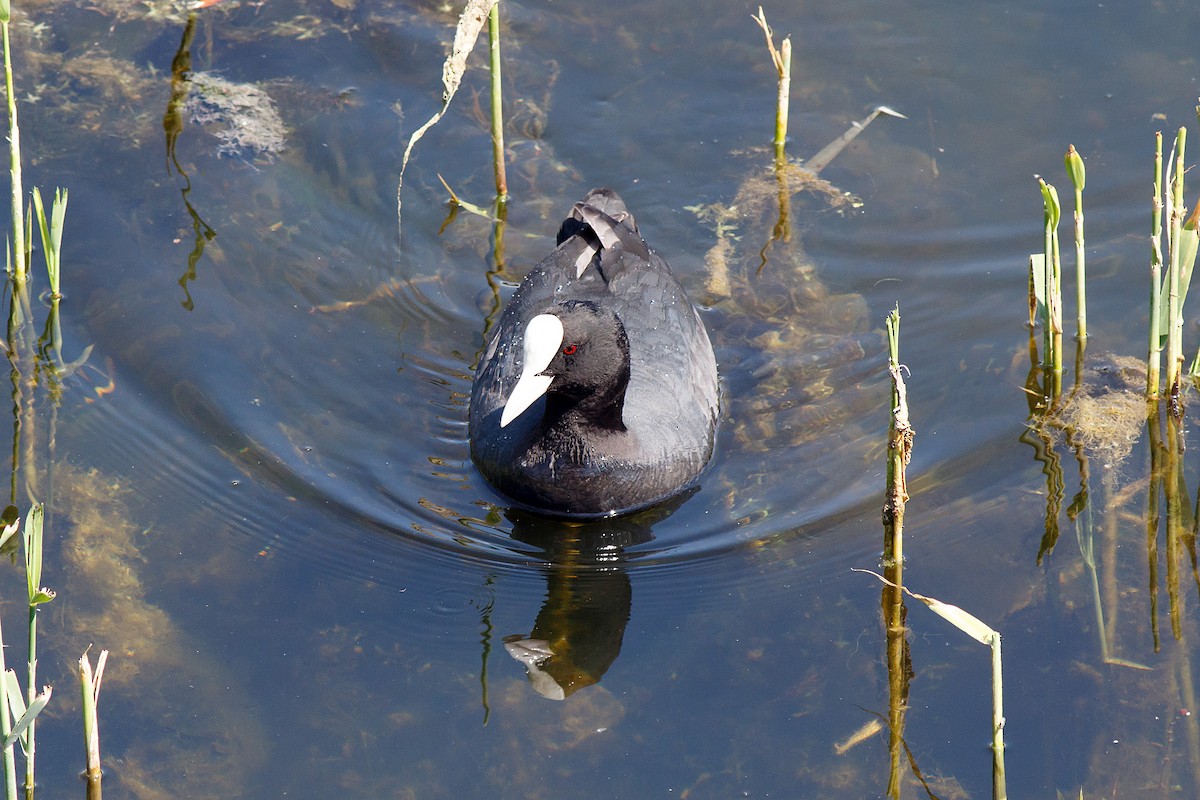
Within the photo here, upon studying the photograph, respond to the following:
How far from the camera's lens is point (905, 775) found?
13.5 ft

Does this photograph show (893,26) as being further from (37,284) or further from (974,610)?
(37,284)

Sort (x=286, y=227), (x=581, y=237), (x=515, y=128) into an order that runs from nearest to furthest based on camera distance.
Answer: (x=581, y=237) → (x=286, y=227) → (x=515, y=128)

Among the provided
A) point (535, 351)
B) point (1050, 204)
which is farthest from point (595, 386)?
point (1050, 204)

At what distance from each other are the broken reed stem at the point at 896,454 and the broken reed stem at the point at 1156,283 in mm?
943

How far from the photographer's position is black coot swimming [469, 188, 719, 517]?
4.85 meters

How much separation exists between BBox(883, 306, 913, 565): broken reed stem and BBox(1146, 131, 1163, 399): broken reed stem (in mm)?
943

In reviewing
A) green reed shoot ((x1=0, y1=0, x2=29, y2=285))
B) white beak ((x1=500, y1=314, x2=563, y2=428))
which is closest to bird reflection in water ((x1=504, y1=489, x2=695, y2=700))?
white beak ((x1=500, y1=314, x2=563, y2=428))

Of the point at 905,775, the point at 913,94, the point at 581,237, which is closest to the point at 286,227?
the point at 581,237

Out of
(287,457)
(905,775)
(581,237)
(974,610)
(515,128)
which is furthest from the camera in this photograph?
(515,128)

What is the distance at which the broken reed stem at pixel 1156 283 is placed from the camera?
4.49 meters

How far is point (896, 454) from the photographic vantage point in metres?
4.29

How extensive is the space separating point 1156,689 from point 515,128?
430 centimetres

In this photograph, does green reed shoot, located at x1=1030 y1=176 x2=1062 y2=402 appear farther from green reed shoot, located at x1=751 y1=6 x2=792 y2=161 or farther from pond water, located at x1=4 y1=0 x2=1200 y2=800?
green reed shoot, located at x1=751 y1=6 x2=792 y2=161

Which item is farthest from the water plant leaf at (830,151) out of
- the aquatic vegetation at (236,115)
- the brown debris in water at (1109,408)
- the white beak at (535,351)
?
the white beak at (535,351)
